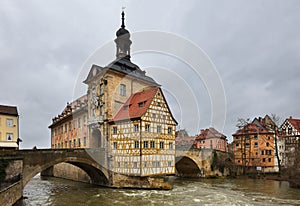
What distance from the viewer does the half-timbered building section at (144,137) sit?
21984 millimetres

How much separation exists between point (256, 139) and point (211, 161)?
9.86 metres

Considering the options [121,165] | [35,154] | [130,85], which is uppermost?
[130,85]

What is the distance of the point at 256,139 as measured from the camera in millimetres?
39219

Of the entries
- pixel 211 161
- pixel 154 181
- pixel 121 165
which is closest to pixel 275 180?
pixel 211 161

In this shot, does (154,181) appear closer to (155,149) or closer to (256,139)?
(155,149)

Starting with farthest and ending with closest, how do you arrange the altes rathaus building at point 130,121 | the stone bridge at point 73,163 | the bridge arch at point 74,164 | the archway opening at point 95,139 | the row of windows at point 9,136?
the row of windows at point 9,136
the archway opening at point 95,139
the altes rathaus building at point 130,121
the bridge arch at point 74,164
the stone bridge at point 73,163

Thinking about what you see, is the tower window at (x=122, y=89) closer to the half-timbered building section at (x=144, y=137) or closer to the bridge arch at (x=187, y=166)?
the half-timbered building section at (x=144, y=137)

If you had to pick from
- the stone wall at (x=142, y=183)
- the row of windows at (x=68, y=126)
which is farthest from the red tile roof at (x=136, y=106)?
the row of windows at (x=68, y=126)

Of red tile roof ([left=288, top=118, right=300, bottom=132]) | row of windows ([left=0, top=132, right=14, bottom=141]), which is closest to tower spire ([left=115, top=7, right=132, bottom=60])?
row of windows ([left=0, top=132, right=14, bottom=141])

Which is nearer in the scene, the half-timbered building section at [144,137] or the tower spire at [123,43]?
the half-timbered building section at [144,137]

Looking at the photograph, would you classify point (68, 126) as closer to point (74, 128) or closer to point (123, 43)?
point (74, 128)

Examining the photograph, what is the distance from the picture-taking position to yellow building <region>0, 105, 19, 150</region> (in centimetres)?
2992

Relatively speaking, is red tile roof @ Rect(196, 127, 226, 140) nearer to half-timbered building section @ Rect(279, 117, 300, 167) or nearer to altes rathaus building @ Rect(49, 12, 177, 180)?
half-timbered building section @ Rect(279, 117, 300, 167)

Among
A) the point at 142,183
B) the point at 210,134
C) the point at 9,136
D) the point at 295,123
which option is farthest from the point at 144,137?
the point at 210,134
